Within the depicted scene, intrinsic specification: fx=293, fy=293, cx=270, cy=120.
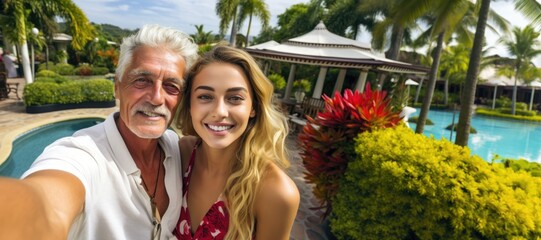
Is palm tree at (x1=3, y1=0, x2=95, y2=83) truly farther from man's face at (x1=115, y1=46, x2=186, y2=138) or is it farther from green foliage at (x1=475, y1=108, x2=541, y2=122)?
green foliage at (x1=475, y1=108, x2=541, y2=122)

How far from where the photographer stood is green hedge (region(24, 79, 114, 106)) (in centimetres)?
1062

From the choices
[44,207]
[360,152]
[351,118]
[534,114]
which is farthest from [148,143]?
[534,114]

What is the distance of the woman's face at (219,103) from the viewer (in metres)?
1.64

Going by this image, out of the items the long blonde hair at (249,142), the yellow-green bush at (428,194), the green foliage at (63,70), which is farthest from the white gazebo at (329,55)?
the green foliage at (63,70)

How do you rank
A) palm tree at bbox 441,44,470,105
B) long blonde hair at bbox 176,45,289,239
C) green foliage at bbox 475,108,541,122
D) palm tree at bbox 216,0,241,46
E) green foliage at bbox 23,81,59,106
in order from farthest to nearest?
palm tree at bbox 441,44,470,105
green foliage at bbox 475,108,541,122
palm tree at bbox 216,0,241,46
green foliage at bbox 23,81,59,106
long blonde hair at bbox 176,45,289,239

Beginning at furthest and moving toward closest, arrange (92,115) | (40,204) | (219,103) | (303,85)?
1. (303,85)
2. (92,115)
3. (219,103)
4. (40,204)

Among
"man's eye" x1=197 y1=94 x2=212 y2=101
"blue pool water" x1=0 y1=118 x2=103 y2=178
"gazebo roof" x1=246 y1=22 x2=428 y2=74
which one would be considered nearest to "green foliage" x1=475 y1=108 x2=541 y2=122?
"gazebo roof" x1=246 y1=22 x2=428 y2=74

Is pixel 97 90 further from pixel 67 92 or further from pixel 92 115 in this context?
pixel 92 115

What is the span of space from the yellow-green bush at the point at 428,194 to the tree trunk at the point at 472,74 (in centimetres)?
620

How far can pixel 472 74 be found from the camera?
26.7ft

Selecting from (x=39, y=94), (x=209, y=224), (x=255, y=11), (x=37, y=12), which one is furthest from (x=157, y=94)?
(x=255, y=11)

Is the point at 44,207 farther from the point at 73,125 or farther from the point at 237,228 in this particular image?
the point at 73,125

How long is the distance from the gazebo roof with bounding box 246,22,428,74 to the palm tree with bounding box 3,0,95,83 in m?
6.93

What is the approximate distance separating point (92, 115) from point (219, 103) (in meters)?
11.3
